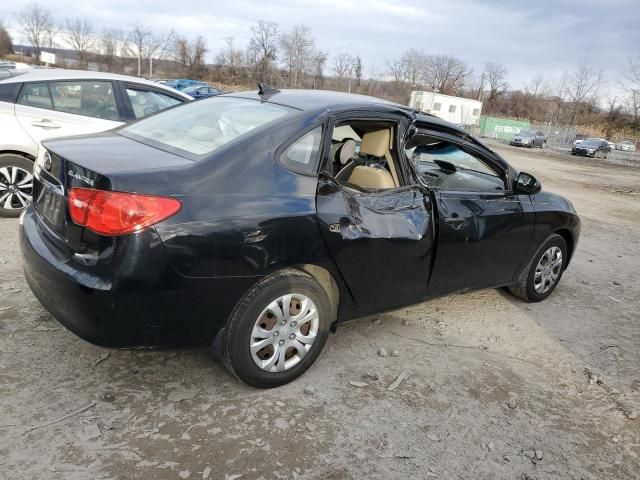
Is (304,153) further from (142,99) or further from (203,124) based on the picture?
(142,99)

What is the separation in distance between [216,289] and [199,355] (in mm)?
908

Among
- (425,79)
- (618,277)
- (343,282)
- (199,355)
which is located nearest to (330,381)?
(343,282)

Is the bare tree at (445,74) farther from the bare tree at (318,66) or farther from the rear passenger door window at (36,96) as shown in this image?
the rear passenger door window at (36,96)

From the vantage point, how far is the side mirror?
414 centimetres

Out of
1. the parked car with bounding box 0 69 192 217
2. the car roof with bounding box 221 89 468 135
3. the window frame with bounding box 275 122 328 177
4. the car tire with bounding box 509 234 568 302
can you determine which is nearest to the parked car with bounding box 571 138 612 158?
the car tire with bounding box 509 234 568 302

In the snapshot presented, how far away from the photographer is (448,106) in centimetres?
5334

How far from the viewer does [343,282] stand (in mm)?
3135

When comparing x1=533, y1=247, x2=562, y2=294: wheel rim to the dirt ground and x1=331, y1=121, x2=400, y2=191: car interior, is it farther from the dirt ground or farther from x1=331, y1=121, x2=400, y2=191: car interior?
x1=331, y1=121, x2=400, y2=191: car interior

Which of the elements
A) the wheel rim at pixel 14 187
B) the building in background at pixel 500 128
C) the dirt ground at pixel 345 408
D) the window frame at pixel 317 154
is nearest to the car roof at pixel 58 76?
the wheel rim at pixel 14 187

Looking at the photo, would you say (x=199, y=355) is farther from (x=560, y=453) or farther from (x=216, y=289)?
(x=560, y=453)

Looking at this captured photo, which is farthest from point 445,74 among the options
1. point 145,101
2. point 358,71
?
point 145,101

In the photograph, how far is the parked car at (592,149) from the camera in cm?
3319

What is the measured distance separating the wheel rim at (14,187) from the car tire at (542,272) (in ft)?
16.4

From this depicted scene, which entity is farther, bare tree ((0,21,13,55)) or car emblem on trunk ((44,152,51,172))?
bare tree ((0,21,13,55))
